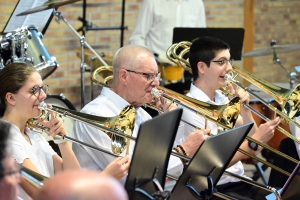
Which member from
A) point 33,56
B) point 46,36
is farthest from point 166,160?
point 46,36

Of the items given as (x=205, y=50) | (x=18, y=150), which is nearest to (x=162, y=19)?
(x=205, y=50)

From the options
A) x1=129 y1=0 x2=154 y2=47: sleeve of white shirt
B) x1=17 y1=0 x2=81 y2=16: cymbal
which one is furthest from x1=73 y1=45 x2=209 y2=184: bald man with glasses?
x1=129 y1=0 x2=154 y2=47: sleeve of white shirt

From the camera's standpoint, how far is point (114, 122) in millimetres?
2887

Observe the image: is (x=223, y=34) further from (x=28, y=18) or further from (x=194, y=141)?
(x=194, y=141)

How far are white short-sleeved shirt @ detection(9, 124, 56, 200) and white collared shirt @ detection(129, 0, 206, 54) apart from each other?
3099 mm

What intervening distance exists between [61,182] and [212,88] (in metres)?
2.62

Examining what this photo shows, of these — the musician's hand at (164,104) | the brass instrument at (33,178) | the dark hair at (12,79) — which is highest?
the dark hair at (12,79)

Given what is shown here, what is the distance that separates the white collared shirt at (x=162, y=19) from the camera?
236 inches

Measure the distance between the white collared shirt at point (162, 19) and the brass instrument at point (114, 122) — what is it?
3.13 meters

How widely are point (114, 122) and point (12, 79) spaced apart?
0.50 metres

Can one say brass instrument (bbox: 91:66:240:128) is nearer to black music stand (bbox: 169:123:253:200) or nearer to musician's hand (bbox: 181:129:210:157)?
musician's hand (bbox: 181:129:210:157)

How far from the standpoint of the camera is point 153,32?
20.0ft

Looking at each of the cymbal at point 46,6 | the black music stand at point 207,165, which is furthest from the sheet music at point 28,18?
the black music stand at point 207,165

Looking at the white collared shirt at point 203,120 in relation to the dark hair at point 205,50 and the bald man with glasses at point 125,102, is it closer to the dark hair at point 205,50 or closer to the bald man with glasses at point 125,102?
the dark hair at point 205,50
